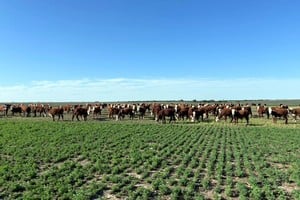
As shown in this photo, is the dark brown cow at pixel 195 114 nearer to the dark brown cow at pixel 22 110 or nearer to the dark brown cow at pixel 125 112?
the dark brown cow at pixel 125 112

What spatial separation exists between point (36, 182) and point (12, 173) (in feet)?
5.97

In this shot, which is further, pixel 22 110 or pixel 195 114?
pixel 22 110

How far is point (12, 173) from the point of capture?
13.8 metres

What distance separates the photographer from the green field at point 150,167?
36.9ft

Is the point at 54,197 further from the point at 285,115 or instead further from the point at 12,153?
the point at 285,115

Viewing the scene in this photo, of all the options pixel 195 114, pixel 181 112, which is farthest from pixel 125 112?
pixel 195 114

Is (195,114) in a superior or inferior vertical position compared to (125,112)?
inferior

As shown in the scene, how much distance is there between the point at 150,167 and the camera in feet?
49.3

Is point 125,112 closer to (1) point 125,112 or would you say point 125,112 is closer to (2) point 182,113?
(1) point 125,112

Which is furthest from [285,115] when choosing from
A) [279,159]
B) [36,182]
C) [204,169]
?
[36,182]

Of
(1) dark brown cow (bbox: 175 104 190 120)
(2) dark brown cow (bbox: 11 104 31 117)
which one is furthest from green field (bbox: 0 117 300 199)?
(2) dark brown cow (bbox: 11 104 31 117)

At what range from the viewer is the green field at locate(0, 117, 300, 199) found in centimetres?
1124

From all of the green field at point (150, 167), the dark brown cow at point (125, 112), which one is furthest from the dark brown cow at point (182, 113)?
the green field at point (150, 167)

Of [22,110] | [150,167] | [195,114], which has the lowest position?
[150,167]
